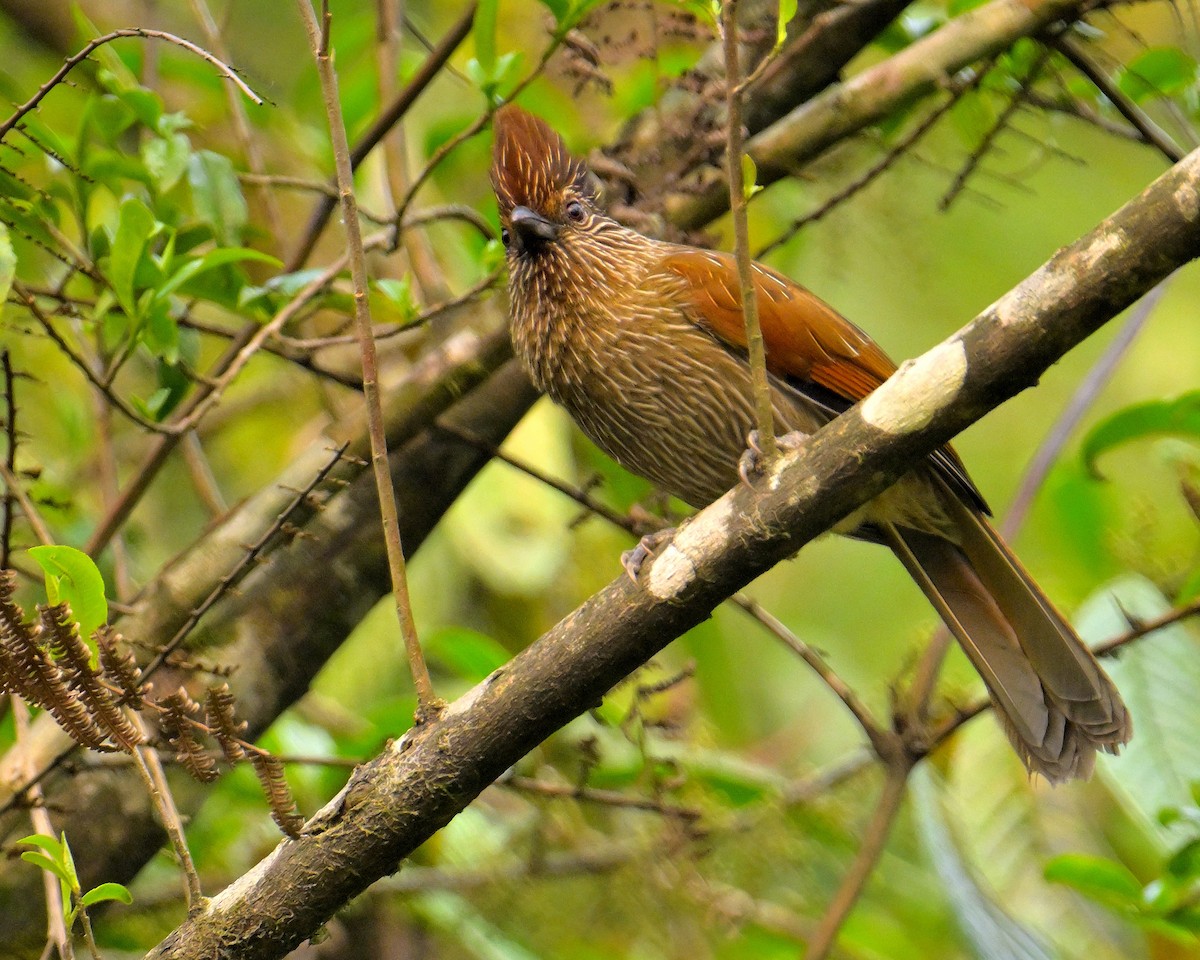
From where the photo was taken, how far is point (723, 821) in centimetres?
312

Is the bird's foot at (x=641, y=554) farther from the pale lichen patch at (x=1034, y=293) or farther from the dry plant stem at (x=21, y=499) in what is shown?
the dry plant stem at (x=21, y=499)

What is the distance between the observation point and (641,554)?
2.03m

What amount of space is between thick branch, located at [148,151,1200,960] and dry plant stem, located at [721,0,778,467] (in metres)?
0.06

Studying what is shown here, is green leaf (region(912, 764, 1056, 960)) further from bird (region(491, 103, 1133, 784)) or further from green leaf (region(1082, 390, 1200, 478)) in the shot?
green leaf (region(1082, 390, 1200, 478))

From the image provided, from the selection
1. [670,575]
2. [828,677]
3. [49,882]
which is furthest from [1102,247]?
[49,882]

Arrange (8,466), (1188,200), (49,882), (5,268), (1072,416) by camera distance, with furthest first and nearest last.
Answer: (1072,416)
(8,466)
(49,882)
(5,268)
(1188,200)

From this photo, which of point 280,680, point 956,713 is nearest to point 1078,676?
point 956,713

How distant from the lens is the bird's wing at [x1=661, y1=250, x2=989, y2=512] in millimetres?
2369

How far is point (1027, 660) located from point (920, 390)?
98 centimetres

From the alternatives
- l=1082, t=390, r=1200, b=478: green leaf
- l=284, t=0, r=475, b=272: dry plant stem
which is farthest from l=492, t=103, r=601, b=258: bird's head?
l=1082, t=390, r=1200, b=478: green leaf

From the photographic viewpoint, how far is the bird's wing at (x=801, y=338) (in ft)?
7.77

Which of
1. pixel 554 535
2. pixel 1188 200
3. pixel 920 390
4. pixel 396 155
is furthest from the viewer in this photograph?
pixel 554 535

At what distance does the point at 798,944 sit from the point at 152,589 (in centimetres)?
192

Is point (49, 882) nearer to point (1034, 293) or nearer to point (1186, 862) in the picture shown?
point (1034, 293)
